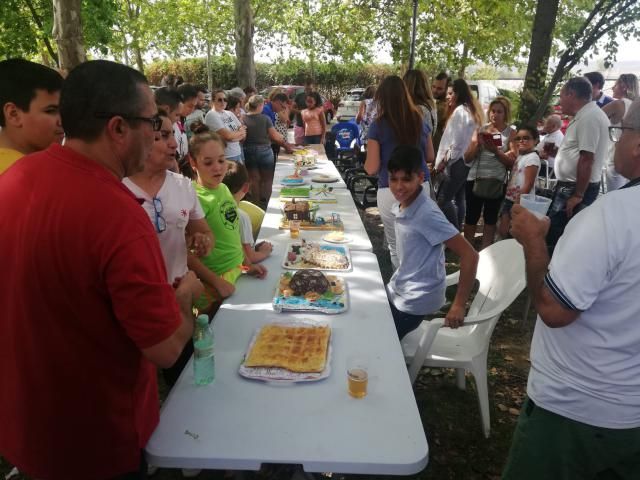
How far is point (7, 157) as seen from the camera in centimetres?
181

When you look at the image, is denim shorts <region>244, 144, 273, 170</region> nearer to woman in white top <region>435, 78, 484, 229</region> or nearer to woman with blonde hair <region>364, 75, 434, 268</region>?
woman in white top <region>435, 78, 484, 229</region>

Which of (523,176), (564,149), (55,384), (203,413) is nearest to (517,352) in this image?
(523,176)

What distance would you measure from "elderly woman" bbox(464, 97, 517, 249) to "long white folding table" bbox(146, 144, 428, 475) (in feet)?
10.7

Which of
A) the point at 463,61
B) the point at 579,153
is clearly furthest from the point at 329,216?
the point at 463,61

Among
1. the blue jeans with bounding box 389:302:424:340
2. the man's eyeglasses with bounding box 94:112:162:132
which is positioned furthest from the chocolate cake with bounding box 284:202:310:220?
the man's eyeglasses with bounding box 94:112:162:132

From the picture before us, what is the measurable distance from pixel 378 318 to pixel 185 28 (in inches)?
999

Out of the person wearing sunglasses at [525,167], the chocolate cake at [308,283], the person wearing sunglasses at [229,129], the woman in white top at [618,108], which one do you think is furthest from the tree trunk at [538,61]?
the chocolate cake at [308,283]

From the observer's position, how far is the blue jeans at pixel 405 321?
8.29 ft

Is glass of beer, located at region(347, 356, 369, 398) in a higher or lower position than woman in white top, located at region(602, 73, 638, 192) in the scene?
lower

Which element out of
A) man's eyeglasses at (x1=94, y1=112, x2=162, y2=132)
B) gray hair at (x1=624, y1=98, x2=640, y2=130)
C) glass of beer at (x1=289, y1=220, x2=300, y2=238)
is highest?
gray hair at (x1=624, y1=98, x2=640, y2=130)

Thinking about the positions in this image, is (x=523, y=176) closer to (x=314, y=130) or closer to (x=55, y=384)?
(x=55, y=384)

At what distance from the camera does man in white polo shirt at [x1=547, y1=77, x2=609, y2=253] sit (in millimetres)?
3559

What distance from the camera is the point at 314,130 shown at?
7.82 meters

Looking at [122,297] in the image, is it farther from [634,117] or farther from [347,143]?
[347,143]
